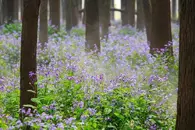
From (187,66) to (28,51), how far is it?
8.81 ft

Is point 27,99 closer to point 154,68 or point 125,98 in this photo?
point 125,98

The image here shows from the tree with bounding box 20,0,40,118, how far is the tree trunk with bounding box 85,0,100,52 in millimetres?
7878

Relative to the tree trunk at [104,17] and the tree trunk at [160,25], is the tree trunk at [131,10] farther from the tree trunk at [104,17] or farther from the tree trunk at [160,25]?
the tree trunk at [160,25]

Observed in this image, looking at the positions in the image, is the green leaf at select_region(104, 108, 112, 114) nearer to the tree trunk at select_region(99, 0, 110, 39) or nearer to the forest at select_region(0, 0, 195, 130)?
the forest at select_region(0, 0, 195, 130)

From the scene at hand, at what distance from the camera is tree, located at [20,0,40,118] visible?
6508 millimetres

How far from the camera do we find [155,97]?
7125mm

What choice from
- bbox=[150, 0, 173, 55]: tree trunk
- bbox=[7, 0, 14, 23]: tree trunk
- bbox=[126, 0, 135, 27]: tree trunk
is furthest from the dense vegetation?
bbox=[126, 0, 135, 27]: tree trunk

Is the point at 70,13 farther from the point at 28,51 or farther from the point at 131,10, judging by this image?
the point at 28,51

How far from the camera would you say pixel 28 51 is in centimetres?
664

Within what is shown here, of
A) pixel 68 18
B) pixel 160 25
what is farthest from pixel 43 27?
pixel 68 18

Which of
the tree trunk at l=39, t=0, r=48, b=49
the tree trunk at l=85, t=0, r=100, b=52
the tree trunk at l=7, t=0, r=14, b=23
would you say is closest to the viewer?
the tree trunk at l=85, t=0, r=100, b=52

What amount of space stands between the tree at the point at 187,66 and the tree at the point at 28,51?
8.05 ft

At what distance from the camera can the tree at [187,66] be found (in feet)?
16.4

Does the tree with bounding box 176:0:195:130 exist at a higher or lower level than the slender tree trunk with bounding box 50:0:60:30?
lower
